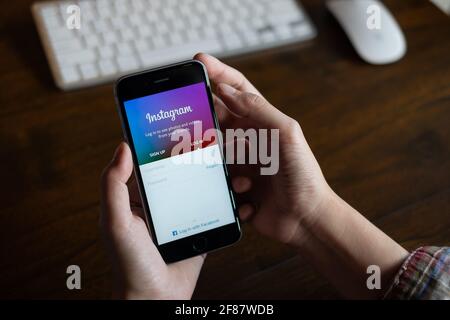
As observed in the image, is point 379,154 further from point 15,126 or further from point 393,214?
point 15,126

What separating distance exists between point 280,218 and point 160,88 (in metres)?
0.23

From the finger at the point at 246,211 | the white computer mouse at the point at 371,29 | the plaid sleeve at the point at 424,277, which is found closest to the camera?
the plaid sleeve at the point at 424,277

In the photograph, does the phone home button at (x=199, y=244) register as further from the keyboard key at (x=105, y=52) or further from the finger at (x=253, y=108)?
the keyboard key at (x=105, y=52)

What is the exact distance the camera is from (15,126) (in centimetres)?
69

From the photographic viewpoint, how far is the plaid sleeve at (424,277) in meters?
0.52

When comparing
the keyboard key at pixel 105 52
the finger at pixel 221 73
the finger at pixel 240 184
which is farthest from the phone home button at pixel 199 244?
the keyboard key at pixel 105 52

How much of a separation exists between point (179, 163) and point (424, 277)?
0.31m

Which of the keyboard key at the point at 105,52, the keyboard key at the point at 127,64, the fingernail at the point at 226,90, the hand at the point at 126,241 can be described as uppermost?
the keyboard key at the point at 105,52

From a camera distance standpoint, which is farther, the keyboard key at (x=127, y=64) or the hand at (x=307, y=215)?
the keyboard key at (x=127, y=64)

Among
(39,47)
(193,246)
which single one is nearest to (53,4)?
(39,47)

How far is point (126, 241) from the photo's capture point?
0.54 metres

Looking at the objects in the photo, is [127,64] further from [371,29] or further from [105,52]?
[371,29]

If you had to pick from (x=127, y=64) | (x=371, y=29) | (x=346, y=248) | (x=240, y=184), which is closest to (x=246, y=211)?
(x=240, y=184)

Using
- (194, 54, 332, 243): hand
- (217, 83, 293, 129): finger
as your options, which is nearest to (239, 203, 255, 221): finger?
(194, 54, 332, 243): hand
